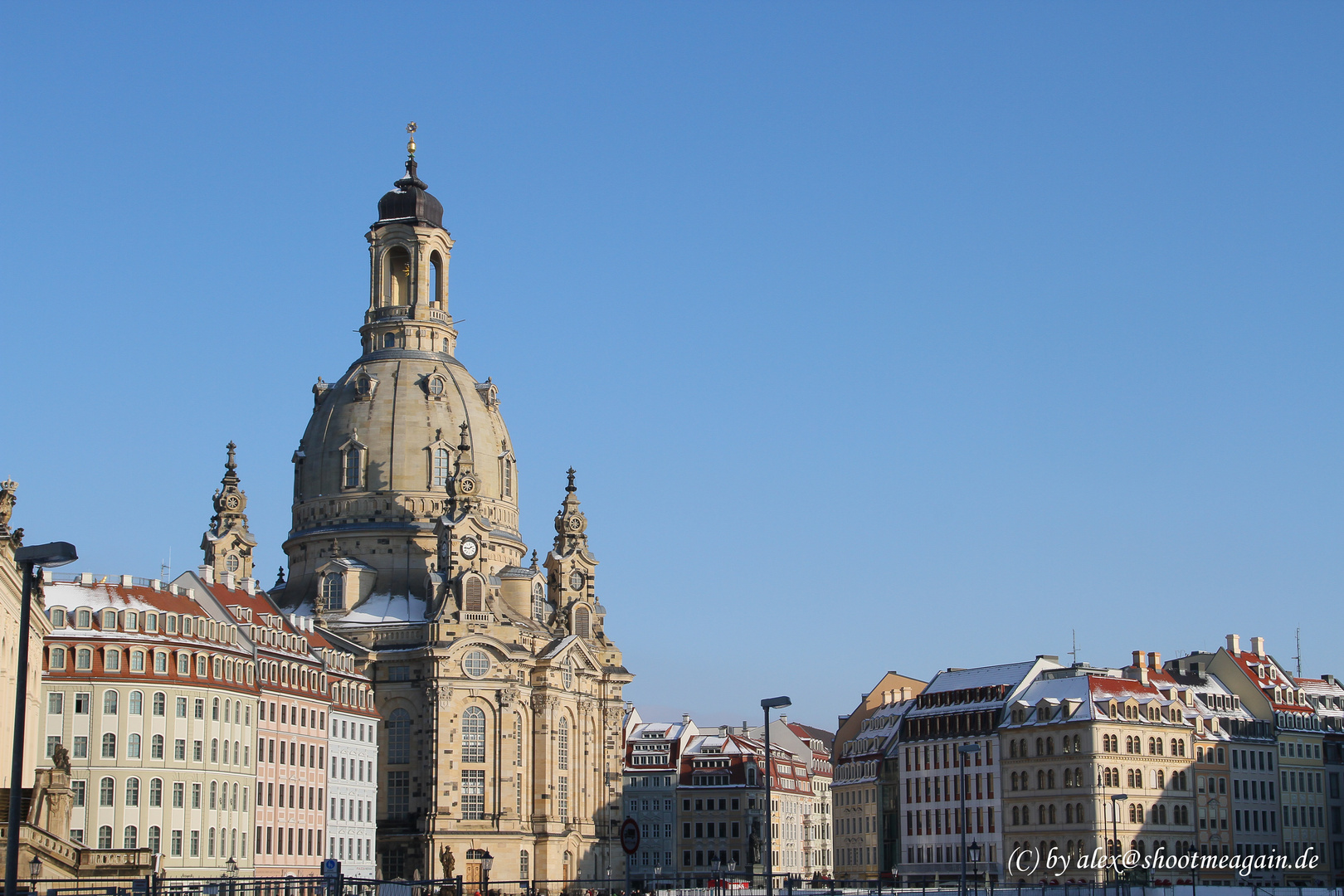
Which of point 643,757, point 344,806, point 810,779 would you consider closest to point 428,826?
point 344,806

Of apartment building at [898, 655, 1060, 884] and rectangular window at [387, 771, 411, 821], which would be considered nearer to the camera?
apartment building at [898, 655, 1060, 884]

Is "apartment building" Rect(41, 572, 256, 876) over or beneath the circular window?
beneath

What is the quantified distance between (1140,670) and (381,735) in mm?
54218

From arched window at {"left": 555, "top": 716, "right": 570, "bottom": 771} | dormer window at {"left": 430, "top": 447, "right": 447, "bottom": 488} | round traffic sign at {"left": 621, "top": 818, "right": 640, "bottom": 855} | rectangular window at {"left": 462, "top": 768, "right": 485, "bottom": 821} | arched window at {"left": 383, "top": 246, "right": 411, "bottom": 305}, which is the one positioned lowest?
round traffic sign at {"left": 621, "top": 818, "right": 640, "bottom": 855}

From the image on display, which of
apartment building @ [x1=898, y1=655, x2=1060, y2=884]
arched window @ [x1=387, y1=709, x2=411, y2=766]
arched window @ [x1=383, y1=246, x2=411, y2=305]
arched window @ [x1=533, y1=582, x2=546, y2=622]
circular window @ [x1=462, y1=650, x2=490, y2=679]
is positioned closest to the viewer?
apartment building @ [x1=898, y1=655, x2=1060, y2=884]

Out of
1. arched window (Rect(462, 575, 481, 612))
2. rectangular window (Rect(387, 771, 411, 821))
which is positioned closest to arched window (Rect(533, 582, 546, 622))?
arched window (Rect(462, 575, 481, 612))

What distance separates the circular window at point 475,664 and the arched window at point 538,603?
12.3 meters

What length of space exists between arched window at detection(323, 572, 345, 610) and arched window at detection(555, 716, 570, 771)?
19.1 meters

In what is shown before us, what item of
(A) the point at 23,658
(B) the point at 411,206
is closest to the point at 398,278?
(B) the point at 411,206

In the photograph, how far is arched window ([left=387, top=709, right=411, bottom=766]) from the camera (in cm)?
14175

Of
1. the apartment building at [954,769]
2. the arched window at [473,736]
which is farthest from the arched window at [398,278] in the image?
the apartment building at [954,769]

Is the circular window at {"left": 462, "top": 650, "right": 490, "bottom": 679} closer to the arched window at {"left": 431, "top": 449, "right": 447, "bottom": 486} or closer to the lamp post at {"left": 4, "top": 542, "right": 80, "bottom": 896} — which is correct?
the arched window at {"left": 431, "top": 449, "right": 447, "bottom": 486}

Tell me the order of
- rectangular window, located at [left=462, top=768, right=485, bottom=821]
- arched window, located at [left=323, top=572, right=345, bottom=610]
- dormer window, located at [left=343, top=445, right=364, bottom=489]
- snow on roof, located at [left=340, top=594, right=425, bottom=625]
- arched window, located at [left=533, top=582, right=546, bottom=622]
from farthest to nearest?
arched window, located at [left=533, top=582, right=546, bottom=622]
dormer window, located at [left=343, top=445, right=364, bottom=489]
arched window, located at [left=323, top=572, right=345, bottom=610]
snow on roof, located at [left=340, top=594, right=425, bottom=625]
rectangular window, located at [left=462, top=768, right=485, bottom=821]

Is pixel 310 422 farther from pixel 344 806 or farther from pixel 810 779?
pixel 810 779
